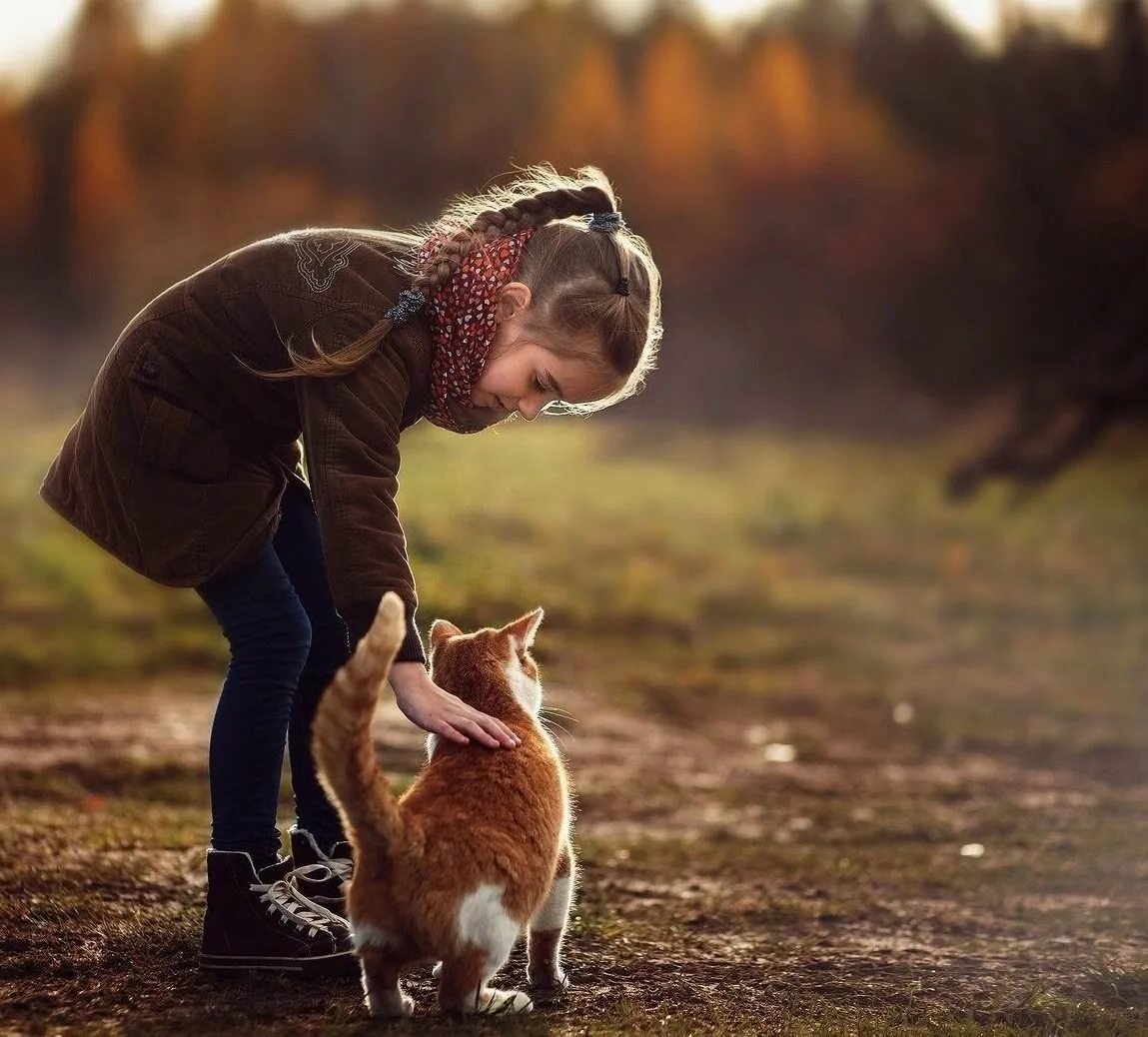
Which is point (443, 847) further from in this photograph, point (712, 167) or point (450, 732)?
point (712, 167)

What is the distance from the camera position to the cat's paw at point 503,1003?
2.30 meters

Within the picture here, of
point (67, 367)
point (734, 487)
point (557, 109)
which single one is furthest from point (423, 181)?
point (734, 487)

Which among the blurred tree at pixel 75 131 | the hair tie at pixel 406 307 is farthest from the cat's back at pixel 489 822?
the blurred tree at pixel 75 131

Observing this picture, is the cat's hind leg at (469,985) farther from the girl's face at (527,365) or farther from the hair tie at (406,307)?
the hair tie at (406,307)

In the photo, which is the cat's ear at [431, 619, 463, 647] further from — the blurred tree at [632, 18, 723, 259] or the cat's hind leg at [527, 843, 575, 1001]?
the blurred tree at [632, 18, 723, 259]

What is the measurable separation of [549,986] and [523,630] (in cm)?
69

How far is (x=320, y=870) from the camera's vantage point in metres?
2.79

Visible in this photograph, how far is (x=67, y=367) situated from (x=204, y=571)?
1368cm

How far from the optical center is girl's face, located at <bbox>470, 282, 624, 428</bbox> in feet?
8.13

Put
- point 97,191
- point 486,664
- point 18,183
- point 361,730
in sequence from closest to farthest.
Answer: point 361,730
point 486,664
point 97,191
point 18,183

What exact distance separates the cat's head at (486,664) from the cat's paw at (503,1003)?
1.67ft

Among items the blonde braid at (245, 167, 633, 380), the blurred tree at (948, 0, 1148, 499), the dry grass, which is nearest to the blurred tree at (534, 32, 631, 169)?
the dry grass

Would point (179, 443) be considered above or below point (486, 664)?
above

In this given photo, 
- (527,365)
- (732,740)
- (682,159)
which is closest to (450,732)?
(527,365)
